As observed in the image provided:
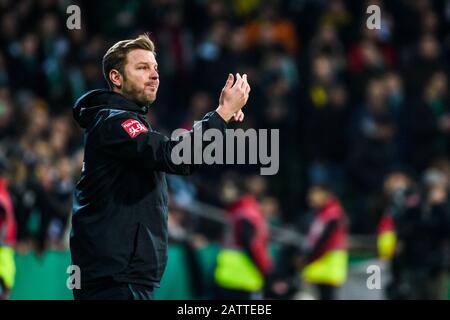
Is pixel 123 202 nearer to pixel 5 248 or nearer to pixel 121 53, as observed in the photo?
pixel 121 53

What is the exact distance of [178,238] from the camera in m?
11.4

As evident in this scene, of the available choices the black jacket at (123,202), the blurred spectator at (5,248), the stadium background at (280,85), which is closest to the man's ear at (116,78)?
the black jacket at (123,202)

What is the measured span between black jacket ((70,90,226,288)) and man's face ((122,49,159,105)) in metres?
0.14

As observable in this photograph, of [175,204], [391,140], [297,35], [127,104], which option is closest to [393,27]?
[297,35]

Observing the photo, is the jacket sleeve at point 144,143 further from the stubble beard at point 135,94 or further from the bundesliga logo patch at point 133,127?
the stubble beard at point 135,94

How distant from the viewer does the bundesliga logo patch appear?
4785 mm

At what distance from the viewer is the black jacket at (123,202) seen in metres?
4.75

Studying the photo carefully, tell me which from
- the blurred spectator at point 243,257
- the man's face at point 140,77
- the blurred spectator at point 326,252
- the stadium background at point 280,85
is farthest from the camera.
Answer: the stadium background at point 280,85

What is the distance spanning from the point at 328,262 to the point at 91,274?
6.72 metres

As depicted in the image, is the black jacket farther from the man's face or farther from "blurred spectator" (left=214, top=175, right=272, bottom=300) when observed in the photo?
"blurred spectator" (left=214, top=175, right=272, bottom=300)

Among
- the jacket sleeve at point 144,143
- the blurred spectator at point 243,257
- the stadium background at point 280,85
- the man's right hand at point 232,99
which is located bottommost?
the blurred spectator at point 243,257

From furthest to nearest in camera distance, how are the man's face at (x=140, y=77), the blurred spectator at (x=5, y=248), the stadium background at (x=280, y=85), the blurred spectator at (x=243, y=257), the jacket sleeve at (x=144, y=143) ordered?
the stadium background at (x=280, y=85)
the blurred spectator at (x=243, y=257)
the blurred spectator at (x=5, y=248)
the man's face at (x=140, y=77)
the jacket sleeve at (x=144, y=143)

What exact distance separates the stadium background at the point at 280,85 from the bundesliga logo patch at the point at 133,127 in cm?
662
